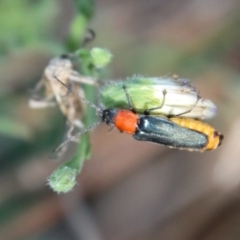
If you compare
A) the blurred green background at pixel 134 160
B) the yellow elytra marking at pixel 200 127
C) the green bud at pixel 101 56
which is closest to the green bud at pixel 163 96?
the yellow elytra marking at pixel 200 127

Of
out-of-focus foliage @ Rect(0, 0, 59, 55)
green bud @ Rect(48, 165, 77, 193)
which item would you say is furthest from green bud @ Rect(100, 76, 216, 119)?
out-of-focus foliage @ Rect(0, 0, 59, 55)

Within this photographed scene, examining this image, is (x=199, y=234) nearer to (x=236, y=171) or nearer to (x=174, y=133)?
(x=236, y=171)

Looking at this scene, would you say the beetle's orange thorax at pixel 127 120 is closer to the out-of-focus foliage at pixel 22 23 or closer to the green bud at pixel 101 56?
the green bud at pixel 101 56

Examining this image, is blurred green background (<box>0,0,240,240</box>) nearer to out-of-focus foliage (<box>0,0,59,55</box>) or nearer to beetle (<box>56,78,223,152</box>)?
out-of-focus foliage (<box>0,0,59,55</box>)

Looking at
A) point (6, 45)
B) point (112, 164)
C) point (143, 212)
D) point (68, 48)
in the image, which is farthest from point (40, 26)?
point (143, 212)

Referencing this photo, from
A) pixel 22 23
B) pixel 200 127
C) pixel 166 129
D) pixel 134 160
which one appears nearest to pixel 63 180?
pixel 166 129

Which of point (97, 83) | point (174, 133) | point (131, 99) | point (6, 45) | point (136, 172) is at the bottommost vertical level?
point (174, 133)
